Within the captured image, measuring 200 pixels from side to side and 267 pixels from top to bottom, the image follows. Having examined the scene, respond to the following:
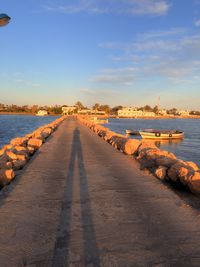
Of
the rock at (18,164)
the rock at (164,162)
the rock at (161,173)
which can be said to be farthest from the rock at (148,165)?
the rock at (18,164)

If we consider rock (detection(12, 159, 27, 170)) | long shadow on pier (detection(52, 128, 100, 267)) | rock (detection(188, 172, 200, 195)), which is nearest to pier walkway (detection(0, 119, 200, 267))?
long shadow on pier (detection(52, 128, 100, 267))

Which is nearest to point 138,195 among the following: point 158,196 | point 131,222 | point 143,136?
point 158,196

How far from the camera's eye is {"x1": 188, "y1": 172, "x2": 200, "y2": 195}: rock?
729 centimetres

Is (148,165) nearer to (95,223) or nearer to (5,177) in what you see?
(5,177)

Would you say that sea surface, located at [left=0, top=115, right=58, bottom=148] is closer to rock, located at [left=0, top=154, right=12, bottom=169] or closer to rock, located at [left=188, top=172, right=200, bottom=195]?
rock, located at [left=0, top=154, right=12, bottom=169]

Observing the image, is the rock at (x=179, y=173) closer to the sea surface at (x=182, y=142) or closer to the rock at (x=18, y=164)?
the rock at (x=18, y=164)

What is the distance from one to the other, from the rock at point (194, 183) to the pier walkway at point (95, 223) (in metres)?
0.45

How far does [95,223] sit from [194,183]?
10.1 feet

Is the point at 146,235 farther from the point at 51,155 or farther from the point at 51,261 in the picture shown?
the point at 51,155

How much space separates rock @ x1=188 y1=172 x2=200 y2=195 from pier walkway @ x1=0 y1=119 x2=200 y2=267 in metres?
0.45

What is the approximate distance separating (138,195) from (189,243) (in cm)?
253

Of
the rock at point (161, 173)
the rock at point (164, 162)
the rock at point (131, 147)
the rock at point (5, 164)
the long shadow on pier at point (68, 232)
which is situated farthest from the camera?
the rock at point (131, 147)

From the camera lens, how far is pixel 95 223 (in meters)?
5.37

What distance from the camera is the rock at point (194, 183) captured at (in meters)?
7.29
